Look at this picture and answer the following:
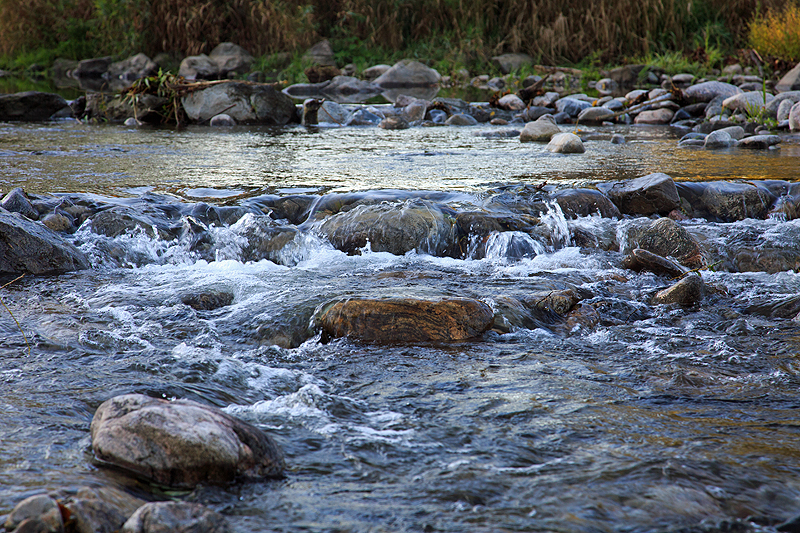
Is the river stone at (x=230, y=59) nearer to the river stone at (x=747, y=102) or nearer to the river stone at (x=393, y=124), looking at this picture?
the river stone at (x=393, y=124)

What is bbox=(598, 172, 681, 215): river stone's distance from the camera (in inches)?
188

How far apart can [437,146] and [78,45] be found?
55.5 ft

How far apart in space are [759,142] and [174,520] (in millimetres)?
7225

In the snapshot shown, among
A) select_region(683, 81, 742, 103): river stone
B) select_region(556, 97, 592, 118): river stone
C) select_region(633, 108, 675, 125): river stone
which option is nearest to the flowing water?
select_region(633, 108, 675, 125): river stone

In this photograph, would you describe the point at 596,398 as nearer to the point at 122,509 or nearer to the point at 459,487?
the point at 459,487

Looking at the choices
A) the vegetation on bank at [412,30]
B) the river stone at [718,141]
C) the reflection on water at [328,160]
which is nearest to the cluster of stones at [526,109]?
the river stone at [718,141]

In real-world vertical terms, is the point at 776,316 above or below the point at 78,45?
below

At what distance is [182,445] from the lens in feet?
5.54

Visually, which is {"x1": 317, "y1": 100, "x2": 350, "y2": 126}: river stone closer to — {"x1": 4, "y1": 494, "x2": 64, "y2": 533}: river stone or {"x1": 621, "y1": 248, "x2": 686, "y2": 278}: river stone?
{"x1": 621, "y1": 248, "x2": 686, "y2": 278}: river stone

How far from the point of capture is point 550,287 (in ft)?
11.2

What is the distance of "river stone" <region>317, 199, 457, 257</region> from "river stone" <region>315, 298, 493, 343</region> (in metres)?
1.27

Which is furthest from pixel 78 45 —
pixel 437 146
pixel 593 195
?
pixel 593 195

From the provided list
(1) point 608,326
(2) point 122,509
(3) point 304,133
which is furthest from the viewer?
(3) point 304,133

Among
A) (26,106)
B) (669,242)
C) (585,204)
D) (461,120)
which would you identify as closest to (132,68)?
(26,106)
